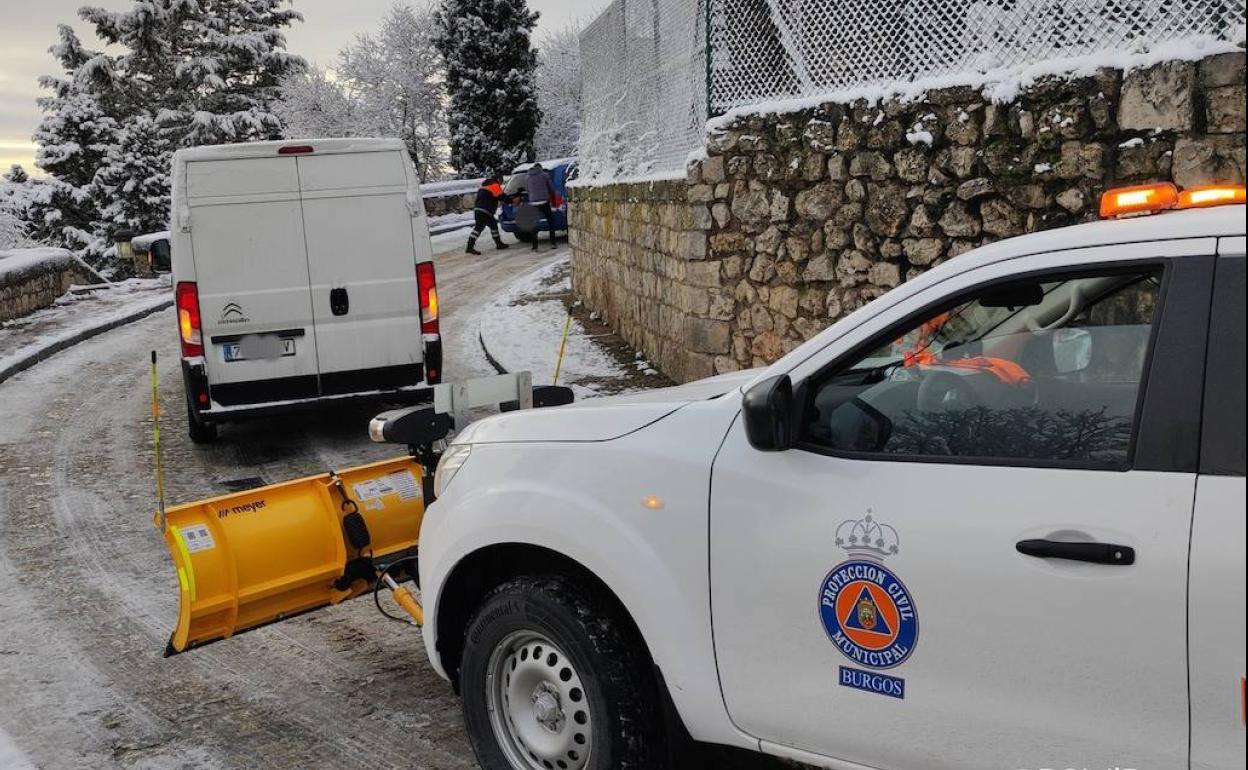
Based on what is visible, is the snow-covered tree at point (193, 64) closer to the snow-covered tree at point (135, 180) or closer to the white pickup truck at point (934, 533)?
the snow-covered tree at point (135, 180)

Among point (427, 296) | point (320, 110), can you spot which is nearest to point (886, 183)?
point (427, 296)

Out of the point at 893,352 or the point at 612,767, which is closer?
the point at 893,352

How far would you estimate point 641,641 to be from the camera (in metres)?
3.23

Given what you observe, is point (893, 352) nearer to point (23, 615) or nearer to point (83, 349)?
point (23, 615)

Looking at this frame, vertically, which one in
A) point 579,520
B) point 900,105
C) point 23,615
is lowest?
point 23,615

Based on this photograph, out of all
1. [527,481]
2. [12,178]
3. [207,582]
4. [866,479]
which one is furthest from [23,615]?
[12,178]

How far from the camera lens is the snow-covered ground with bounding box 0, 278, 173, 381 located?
13.8 m

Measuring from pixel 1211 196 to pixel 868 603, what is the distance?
47.2 inches

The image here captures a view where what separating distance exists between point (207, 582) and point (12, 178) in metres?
46.5

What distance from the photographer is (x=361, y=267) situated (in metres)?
8.65

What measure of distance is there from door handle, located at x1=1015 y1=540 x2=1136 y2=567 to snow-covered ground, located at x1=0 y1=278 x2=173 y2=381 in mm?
12544

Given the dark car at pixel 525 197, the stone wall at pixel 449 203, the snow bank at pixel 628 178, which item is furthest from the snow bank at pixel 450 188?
the snow bank at pixel 628 178

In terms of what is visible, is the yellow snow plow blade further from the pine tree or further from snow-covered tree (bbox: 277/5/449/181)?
snow-covered tree (bbox: 277/5/449/181)

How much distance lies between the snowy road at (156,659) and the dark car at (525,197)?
1652cm
